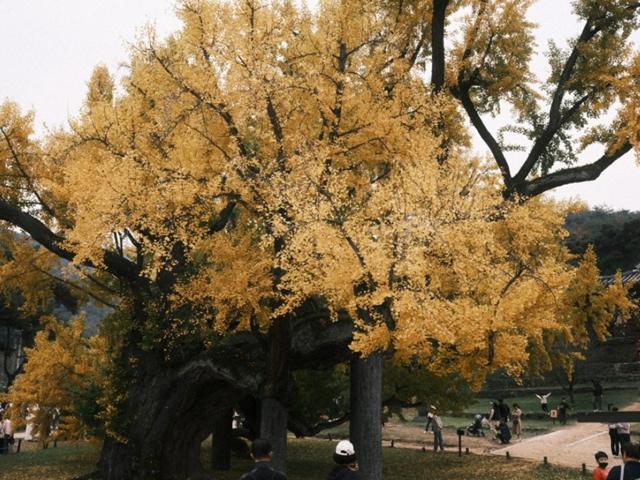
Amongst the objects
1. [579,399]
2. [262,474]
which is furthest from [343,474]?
[579,399]

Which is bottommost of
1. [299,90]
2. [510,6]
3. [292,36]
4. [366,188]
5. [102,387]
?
[102,387]

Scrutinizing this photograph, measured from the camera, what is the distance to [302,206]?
32.6 feet

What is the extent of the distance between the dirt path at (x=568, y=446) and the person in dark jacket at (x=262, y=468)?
46.3ft

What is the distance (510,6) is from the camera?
14016 mm

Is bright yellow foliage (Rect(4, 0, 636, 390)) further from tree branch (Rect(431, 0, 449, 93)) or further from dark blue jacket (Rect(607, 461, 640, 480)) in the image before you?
dark blue jacket (Rect(607, 461, 640, 480))

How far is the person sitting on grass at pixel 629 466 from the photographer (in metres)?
5.58

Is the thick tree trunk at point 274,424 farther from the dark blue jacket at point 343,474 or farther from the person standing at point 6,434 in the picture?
the person standing at point 6,434

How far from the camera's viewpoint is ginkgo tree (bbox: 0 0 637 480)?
30.2 feet

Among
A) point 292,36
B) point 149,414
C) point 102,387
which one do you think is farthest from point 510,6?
point 102,387

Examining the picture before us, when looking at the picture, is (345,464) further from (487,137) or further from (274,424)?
(487,137)

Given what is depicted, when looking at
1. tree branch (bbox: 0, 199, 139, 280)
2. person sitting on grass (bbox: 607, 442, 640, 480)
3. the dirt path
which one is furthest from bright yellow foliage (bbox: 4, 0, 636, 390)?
the dirt path

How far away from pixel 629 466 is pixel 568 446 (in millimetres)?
16496

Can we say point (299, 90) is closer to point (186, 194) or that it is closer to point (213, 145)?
point (213, 145)

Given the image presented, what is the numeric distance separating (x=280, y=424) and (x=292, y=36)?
7.86m
